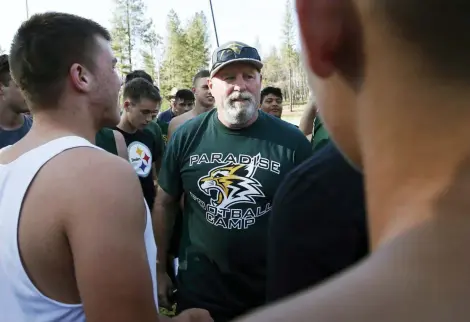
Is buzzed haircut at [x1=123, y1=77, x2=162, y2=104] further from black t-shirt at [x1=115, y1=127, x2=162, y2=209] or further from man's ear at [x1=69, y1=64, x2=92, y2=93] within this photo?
man's ear at [x1=69, y1=64, x2=92, y2=93]

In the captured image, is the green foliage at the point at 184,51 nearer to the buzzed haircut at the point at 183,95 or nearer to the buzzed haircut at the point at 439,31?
the buzzed haircut at the point at 183,95

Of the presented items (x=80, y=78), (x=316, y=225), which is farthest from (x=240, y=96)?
(x=316, y=225)

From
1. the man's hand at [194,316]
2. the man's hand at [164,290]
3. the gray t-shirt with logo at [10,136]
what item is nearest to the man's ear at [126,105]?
the gray t-shirt with logo at [10,136]

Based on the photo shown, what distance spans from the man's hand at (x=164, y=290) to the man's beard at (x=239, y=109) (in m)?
1.08

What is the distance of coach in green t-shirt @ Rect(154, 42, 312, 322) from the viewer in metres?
2.49

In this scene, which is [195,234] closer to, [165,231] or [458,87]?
[165,231]

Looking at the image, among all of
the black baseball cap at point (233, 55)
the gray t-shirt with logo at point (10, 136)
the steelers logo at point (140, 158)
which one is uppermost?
the black baseball cap at point (233, 55)

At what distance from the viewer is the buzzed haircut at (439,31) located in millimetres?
509

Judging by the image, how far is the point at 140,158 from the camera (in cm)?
441

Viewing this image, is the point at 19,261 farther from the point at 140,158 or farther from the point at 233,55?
the point at 140,158

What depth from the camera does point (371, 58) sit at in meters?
0.57

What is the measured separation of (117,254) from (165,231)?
1.60m

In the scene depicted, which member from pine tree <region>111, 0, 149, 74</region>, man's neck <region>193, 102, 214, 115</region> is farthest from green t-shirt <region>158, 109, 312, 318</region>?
pine tree <region>111, 0, 149, 74</region>

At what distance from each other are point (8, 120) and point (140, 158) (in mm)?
1205
